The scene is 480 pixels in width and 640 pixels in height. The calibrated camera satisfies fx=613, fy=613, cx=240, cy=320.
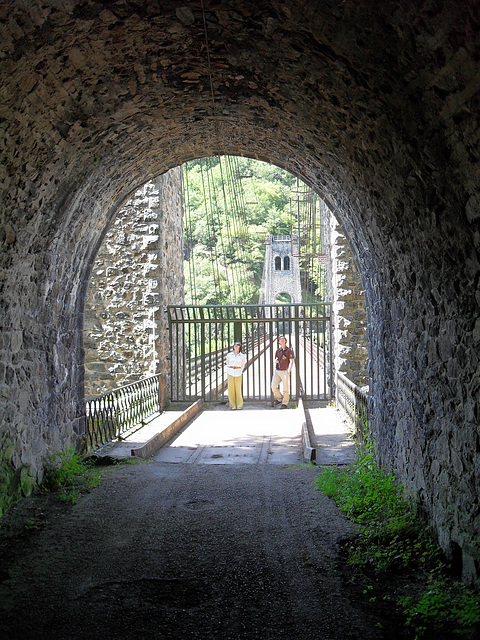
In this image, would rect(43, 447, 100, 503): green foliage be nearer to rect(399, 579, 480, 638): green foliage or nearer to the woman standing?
rect(399, 579, 480, 638): green foliage

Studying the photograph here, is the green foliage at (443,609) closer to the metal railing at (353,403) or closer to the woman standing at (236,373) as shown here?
the metal railing at (353,403)

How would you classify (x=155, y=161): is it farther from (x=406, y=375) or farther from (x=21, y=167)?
(x=406, y=375)

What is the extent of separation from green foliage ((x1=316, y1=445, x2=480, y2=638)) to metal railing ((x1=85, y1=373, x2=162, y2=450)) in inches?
124

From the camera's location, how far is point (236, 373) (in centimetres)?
1295

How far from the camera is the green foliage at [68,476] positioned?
5.90m

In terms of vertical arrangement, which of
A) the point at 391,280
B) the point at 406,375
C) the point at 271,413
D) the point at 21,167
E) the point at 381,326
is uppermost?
the point at 21,167

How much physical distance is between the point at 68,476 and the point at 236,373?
22.7 ft

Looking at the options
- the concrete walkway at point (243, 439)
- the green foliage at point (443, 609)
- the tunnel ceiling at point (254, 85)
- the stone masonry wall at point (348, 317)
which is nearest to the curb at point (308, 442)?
the concrete walkway at point (243, 439)

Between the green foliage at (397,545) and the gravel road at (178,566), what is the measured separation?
18 centimetres

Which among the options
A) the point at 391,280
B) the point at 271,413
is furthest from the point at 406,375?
the point at 271,413

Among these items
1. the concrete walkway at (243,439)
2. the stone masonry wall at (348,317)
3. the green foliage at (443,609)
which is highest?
the stone masonry wall at (348,317)

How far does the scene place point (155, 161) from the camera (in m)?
7.38

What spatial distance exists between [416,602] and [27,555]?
255cm

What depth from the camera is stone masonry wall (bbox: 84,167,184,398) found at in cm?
1242
